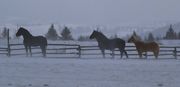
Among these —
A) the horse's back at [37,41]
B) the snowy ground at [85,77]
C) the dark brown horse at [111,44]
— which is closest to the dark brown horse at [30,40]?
the horse's back at [37,41]

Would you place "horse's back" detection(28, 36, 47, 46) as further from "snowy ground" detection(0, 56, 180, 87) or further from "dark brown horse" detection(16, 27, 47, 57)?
"snowy ground" detection(0, 56, 180, 87)

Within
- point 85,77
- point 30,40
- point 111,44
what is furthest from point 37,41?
point 85,77

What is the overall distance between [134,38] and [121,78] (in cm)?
1510

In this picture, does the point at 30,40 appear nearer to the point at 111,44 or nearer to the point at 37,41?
the point at 37,41

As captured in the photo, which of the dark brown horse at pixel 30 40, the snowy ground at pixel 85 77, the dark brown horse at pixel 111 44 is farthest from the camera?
the dark brown horse at pixel 30 40

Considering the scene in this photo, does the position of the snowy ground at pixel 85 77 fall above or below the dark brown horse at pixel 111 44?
below

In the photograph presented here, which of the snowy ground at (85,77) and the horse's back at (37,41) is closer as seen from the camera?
the snowy ground at (85,77)

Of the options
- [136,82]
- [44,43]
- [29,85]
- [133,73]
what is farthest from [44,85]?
[44,43]

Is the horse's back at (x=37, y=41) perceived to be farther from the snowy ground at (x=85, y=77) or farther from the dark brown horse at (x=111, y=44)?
the snowy ground at (x=85, y=77)

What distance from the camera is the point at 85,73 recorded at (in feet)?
61.6

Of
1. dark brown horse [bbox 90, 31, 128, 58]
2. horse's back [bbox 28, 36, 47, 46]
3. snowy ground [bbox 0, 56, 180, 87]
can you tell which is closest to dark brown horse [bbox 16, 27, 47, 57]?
horse's back [bbox 28, 36, 47, 46]

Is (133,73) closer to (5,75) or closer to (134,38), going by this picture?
(5,75)

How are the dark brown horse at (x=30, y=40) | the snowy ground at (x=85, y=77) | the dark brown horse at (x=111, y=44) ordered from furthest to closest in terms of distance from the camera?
1. the dark brown horse at (x=30, y=40)
2. the dark brown horse at (x=111, y=44)
3. the snowy ground at (x=85, y=77)

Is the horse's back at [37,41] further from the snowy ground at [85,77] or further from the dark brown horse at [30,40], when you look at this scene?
the snowy ground at [85,77]
